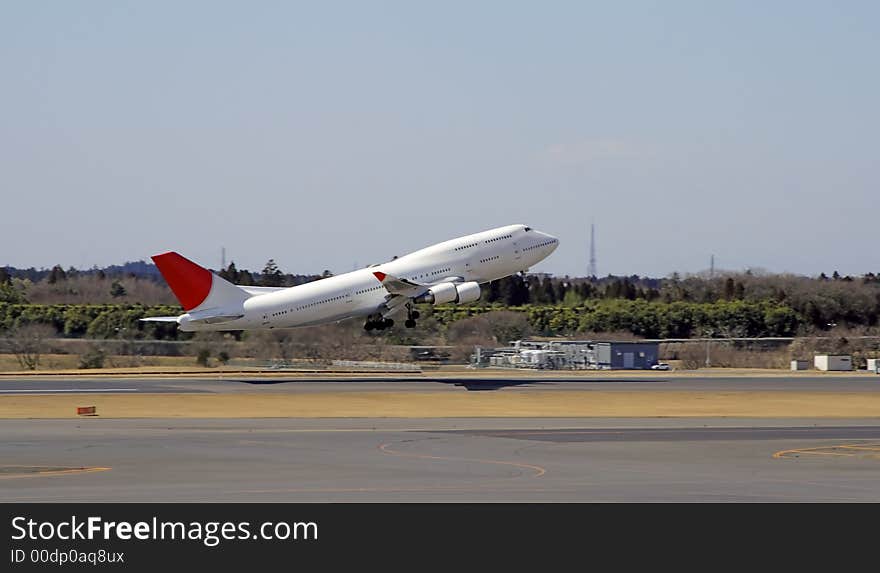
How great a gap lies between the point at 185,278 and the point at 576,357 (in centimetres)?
3272

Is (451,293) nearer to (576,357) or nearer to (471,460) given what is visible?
(576,357)

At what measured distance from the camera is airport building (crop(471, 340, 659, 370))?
91.7 m

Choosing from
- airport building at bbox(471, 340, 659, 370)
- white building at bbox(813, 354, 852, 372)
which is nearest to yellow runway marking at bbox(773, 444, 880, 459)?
airport building at bbox(471, 340, 659, 370)

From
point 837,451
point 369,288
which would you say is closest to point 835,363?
point 369,288

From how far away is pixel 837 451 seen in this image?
130ft

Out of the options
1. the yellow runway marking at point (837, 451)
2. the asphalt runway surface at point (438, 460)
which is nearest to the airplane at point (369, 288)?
the asphalt runway surface at point (438, 460)

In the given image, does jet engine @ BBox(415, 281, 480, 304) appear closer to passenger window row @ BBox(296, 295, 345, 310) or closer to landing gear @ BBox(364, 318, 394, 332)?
→ landing gear @ BBox(364, 318, 394, 332)

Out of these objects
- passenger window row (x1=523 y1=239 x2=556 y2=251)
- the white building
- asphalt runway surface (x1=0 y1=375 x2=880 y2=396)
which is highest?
passenger window row (x1=523 y1=239 x2=556 y2=251)

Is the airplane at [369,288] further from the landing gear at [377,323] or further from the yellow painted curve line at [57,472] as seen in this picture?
the yellow painted curve line at [57,472]

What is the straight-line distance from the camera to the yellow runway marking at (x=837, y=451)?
38344 mm

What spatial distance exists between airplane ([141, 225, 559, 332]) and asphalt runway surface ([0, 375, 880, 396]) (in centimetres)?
380
